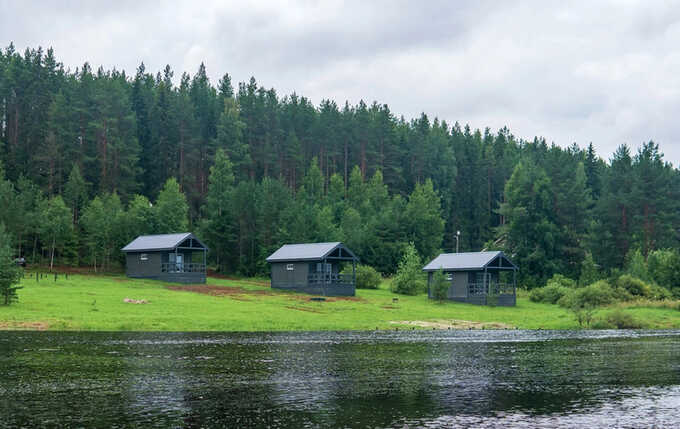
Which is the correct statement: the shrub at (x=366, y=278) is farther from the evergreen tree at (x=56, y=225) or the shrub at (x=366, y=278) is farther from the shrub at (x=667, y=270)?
the evergreen tree at (x=56, y=225)

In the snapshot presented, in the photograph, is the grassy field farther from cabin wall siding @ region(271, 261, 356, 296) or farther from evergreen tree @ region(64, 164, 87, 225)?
evergreen tree @ region(64, 164, 87, 225)

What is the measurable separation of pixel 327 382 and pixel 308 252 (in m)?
61.5

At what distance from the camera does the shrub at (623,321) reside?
217ft

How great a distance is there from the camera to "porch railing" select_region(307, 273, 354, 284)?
86819mm

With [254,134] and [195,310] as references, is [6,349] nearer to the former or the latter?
[195,310]

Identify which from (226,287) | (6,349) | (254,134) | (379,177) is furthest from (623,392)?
(254,134)

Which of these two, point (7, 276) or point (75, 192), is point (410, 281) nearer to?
point (7, 276)

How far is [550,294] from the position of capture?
9112cm

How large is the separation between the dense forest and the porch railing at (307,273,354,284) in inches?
704

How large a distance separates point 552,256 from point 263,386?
97052 mm

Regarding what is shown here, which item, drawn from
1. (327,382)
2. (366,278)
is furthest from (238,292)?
(327,382)

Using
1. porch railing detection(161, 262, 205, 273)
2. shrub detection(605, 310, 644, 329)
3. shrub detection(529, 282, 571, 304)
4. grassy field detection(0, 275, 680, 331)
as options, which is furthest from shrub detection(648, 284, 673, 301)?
porch railing detection(161, 262, 205, 273)

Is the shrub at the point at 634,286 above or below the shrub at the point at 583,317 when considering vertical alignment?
above

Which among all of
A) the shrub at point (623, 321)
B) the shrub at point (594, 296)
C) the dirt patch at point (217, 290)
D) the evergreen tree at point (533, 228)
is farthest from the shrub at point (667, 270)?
the dirt patch at point (217, 290)
